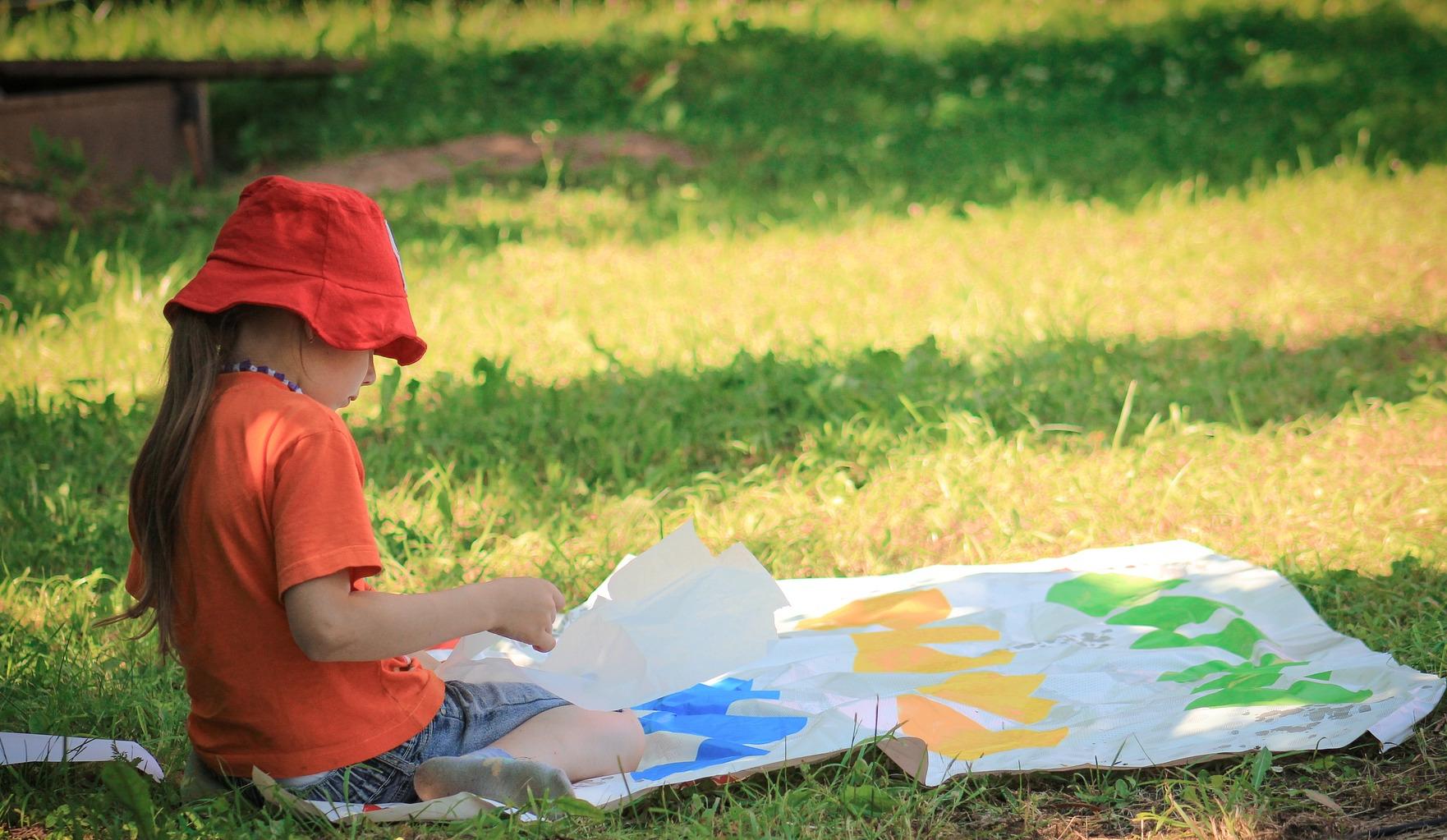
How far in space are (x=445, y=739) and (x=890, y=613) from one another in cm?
120

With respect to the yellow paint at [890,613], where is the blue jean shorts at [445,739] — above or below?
above

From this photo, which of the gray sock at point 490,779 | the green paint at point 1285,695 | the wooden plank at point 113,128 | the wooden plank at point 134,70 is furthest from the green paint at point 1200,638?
the wooden plank at point 134,70

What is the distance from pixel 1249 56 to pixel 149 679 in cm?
896

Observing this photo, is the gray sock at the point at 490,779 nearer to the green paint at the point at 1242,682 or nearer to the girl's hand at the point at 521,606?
the girl's hand at the point at 521,606

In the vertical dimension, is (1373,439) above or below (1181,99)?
below

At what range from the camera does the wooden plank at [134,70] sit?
6844mm

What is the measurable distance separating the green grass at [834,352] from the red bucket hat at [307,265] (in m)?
0.77

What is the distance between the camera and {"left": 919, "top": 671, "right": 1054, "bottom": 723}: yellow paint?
94.1 inches

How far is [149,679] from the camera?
251cm

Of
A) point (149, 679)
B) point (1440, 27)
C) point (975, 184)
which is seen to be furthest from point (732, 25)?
point (149, 679)

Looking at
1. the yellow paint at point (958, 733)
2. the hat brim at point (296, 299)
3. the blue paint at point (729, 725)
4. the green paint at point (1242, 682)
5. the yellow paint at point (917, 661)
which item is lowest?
the yellow paint at point (917, 661)

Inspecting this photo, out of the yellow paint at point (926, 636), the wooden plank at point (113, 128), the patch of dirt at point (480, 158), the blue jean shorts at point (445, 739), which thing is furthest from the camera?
the patch of dirt at point (480, 158)

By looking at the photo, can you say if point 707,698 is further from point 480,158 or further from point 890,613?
point 480,158

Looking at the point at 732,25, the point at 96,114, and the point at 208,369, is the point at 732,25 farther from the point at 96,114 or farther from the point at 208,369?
the point at 208,369
